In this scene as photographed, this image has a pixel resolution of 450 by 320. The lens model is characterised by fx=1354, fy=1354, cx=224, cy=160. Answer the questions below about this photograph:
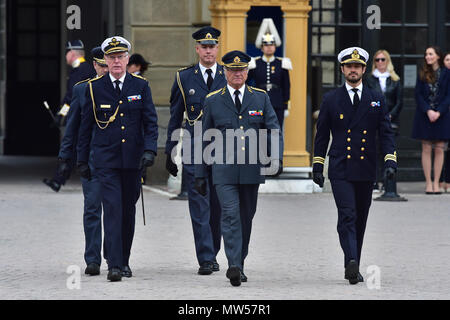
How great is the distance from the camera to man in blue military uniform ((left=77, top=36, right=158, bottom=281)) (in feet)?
33.2

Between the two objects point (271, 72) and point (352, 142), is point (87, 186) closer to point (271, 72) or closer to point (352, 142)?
point (352, 142)

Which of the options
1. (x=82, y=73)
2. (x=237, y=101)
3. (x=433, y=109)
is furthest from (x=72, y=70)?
(x=237, y=101)

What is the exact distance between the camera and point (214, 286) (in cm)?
972

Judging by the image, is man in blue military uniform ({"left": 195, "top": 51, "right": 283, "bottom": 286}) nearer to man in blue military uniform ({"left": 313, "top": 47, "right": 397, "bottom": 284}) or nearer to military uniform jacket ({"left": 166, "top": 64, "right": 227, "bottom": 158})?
man in blue military uniform ({"left": 313, "top": 47, "right": 397, "bottom": 284})

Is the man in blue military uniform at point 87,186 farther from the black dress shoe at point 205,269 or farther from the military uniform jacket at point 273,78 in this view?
the military uniform jacket at point 273,78

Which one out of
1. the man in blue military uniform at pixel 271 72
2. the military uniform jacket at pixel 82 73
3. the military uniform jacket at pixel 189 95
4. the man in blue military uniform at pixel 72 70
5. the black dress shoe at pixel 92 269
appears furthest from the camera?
the man in blue military uniform at pixel 271 72

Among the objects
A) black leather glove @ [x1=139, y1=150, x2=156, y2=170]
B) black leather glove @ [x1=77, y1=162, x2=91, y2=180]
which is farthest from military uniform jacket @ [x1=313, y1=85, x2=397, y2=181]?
black leather glove @ [x1=77, y1=162, x2=91, y2=180]

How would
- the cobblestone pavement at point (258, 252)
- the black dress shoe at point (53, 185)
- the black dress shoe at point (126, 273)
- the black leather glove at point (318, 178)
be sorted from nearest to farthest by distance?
the cobblestone pavement at point (258, 252) < the black leather glove at point (318, 178) < the black dress shoe at point (126, 273) < the black dress shoe at point (53, 185)

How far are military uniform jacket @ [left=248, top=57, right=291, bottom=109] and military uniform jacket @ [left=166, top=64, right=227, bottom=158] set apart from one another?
599 cm

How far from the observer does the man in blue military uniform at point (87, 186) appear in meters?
10.5

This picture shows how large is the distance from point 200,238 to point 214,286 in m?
0.95

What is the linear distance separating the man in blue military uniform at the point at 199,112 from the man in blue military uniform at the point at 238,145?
0.48m

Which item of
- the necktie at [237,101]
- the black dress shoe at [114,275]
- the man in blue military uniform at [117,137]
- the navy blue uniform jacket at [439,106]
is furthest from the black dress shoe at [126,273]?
the navy blue uniform jacket at [439,106]
